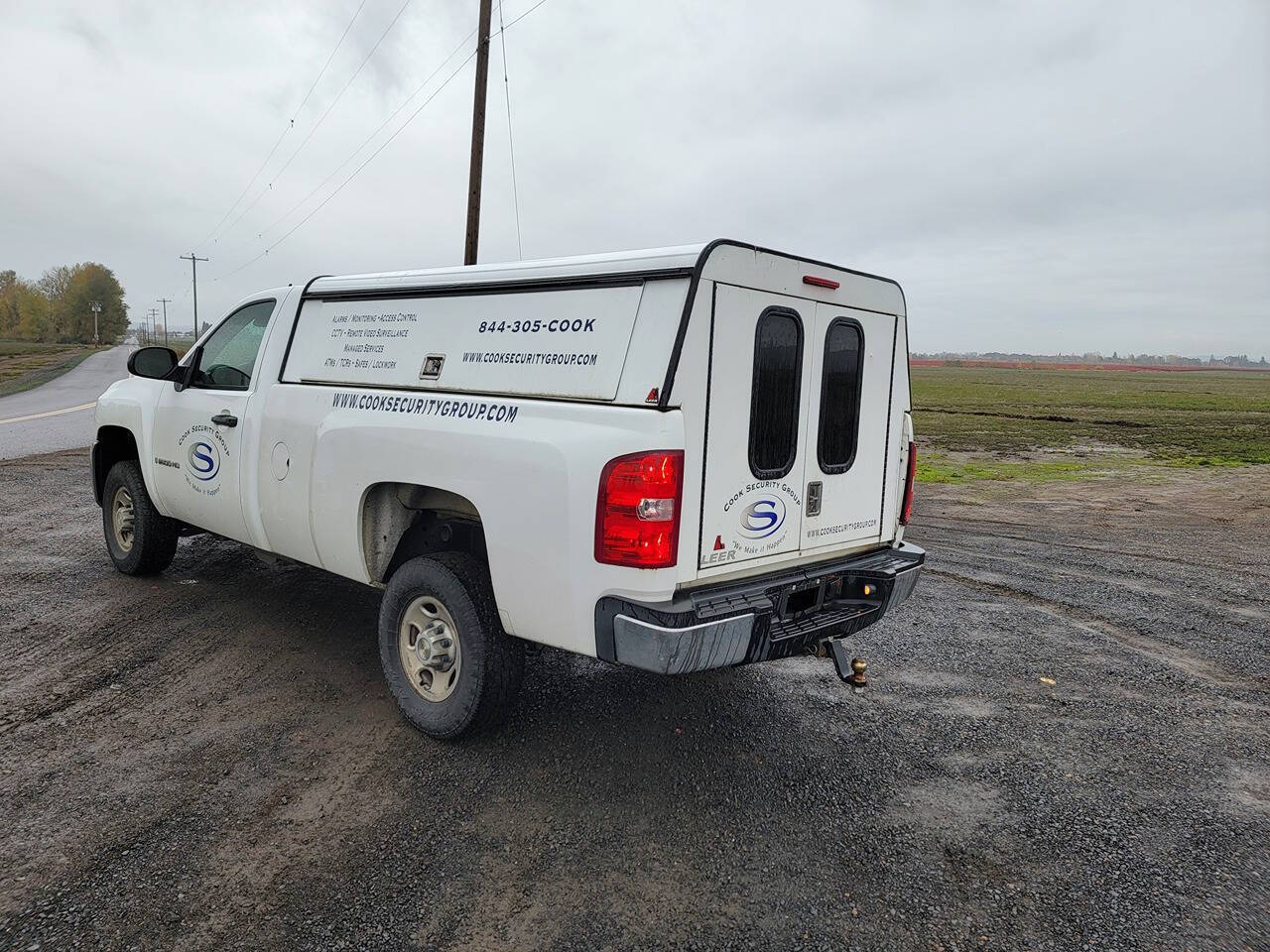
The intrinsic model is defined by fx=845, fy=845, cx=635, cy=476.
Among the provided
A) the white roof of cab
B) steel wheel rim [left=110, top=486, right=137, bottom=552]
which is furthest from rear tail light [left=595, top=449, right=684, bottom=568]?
steel wheel rim [left=110, top=486, right=137, bottom=552]

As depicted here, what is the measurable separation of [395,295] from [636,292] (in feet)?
5.23

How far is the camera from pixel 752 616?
3.29 m

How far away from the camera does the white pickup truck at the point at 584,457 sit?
315cm

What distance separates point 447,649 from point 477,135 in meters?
13.7

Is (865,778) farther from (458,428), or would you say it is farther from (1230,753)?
(458,428)

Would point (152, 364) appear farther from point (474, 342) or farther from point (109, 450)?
point (474, 342)

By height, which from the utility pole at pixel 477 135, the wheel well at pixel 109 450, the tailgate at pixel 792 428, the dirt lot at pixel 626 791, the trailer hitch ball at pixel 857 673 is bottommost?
the dirt lot at pixel 626 791

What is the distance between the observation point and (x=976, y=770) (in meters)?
3.77

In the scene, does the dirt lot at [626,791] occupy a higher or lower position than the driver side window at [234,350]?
lower

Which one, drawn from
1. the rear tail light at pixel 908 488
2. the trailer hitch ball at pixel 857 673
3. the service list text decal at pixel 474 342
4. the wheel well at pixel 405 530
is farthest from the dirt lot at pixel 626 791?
the service list text decal at pixel 474 342

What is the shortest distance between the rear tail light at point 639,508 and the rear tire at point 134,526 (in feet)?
14.0

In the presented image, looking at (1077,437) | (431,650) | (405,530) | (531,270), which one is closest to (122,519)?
(405,530)

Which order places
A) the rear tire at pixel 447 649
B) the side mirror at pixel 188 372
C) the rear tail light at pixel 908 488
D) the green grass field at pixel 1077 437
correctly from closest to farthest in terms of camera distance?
the rear tire at pixel 447 649
the rear tail light at pixel 908 488
the side mirror at pixel 188 372
the green grass field at pixel 1077 437

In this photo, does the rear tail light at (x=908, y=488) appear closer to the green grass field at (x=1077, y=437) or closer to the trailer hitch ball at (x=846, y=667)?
the trailer hitch ball at (x=846, y=667)
